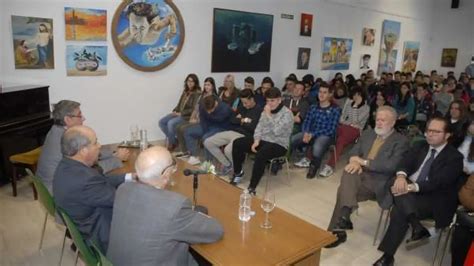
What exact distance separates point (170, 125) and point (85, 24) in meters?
1.99

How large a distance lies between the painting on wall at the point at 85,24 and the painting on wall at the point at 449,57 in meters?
12.2

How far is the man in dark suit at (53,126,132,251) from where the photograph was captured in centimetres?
231

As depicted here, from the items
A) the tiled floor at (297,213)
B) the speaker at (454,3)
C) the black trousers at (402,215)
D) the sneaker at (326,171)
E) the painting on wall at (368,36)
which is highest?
the speaker at (454,3)

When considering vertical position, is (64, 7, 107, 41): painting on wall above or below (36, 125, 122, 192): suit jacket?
above

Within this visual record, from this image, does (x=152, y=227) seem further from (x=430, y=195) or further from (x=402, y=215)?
(x=430, y=195)

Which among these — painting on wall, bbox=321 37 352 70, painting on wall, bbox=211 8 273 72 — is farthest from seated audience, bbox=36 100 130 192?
painting on wall, bbox=321 37 352 70

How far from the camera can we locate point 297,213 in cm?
419

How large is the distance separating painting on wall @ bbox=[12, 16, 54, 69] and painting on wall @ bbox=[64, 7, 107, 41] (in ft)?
0.84

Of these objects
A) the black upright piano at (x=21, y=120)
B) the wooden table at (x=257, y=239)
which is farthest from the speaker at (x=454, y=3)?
the wooden table at (x=257, y=239)

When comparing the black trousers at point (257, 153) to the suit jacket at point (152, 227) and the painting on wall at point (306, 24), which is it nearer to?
the suit jacket at point (152, 227)

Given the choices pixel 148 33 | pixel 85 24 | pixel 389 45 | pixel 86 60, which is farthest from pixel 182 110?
pixel 389 45

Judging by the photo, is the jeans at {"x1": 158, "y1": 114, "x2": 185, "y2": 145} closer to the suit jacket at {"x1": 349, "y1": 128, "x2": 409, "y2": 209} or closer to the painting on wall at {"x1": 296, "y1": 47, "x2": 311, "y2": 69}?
the suit jacket at {"x1": 349, "y1": 128, "x2": 409, "y2": 209}

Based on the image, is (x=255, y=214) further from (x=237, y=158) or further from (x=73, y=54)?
(x=73, y=54)

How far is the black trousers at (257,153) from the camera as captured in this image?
4562mm
